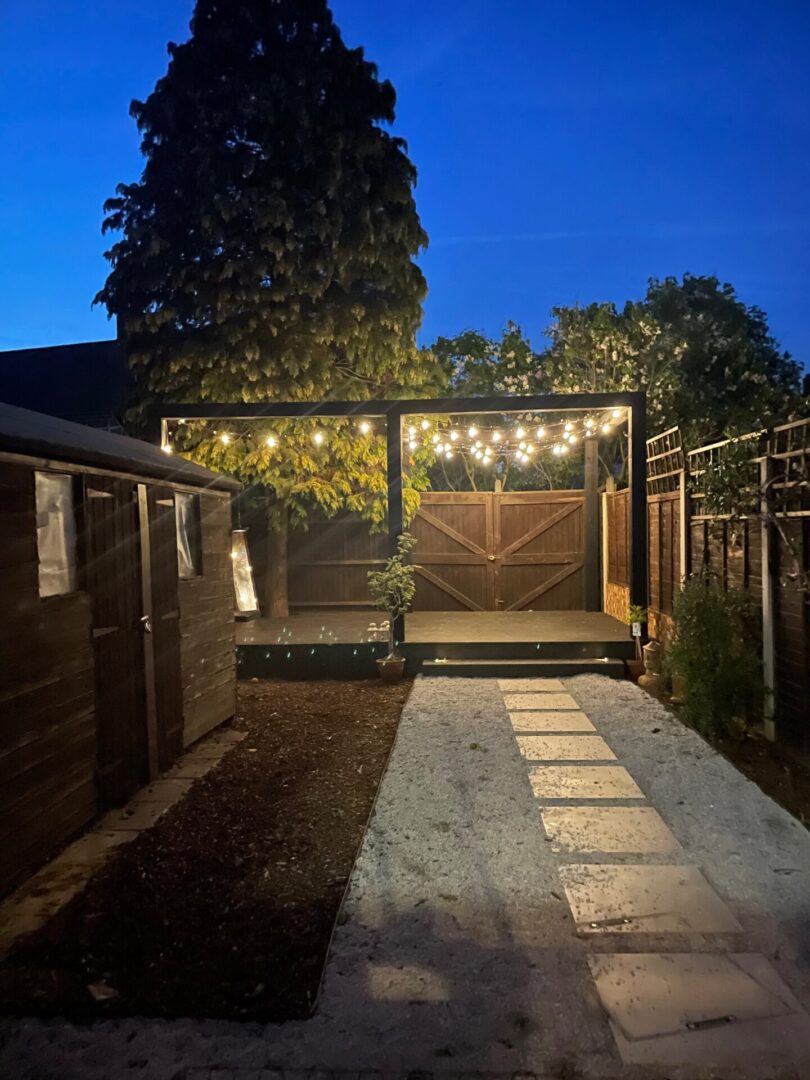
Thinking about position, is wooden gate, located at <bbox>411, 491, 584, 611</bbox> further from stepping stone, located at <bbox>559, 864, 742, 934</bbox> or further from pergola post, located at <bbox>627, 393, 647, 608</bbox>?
stepping stone, located at <bbox>559, 864, 742, 934</bbox>

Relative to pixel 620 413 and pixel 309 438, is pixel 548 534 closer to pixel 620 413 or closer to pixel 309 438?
pixel 620 413

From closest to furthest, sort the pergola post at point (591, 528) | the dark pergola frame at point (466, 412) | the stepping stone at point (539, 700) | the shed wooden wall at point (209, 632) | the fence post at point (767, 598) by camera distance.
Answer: the fence post at point (767, 598)
the shed wooden wall at point (209, 632)
the stepping stone at point (539, 700)
the dark pergola frame at point (466, 412)
the pergola post at point (591, 528)

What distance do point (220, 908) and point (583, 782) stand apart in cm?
250

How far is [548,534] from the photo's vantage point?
11320 millimetres

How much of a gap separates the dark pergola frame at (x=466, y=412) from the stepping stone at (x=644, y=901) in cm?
489

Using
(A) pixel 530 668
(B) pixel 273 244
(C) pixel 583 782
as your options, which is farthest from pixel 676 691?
(B) pixel 273 244

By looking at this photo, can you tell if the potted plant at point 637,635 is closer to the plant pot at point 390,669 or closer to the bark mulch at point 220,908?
the plant pot at point 390,669

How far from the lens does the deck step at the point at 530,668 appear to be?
25.2 ft

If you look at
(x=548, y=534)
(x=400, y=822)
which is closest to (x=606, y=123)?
(x=548, y=534)

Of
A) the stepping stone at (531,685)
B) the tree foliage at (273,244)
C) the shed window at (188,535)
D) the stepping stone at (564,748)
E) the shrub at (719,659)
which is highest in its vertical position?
the tree foliage at (273,244)

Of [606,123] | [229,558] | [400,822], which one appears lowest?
[400,822]

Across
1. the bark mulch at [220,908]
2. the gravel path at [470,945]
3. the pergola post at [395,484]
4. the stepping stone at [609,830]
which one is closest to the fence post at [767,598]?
the gravel path at [470,945]

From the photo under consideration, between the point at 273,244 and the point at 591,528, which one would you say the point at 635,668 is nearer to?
the point at 591,528

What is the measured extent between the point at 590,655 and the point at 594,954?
5552 millimetres
